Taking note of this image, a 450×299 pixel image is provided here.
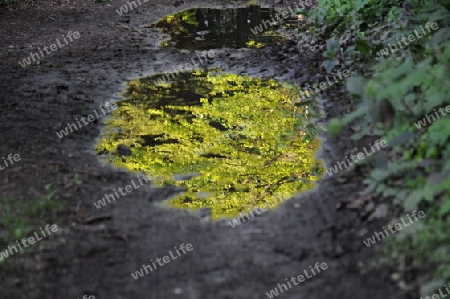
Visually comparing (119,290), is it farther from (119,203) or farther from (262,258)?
(119,203)

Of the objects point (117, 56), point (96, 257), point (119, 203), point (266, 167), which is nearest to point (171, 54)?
point (117, 56)

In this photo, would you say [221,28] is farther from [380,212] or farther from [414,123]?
[380,212]

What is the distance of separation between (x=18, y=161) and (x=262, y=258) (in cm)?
356

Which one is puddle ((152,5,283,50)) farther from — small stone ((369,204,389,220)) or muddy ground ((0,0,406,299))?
small stone ((369,204,389,220))

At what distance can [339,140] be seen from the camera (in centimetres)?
704

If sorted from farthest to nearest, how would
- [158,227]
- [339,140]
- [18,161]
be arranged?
[339,140] < [18,161] < [158,227]

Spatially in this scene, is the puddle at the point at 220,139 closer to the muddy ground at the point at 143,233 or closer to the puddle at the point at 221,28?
the muddy ground at the point at 143,233

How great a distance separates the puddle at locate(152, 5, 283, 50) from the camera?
1315 cm

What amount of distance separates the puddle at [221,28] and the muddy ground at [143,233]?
404cm

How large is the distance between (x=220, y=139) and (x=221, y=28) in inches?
303

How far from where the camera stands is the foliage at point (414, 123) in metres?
4.38

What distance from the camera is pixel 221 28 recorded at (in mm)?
14836

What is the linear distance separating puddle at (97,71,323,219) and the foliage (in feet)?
3.18

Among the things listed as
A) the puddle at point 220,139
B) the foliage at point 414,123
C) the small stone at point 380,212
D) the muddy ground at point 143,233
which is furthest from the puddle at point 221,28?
the small stone at point 380,212
